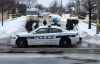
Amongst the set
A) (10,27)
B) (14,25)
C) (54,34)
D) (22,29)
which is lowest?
(54,34)

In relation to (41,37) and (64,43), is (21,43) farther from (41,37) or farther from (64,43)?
(64,43)

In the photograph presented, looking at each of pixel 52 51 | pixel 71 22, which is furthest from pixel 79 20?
pixel 52 51

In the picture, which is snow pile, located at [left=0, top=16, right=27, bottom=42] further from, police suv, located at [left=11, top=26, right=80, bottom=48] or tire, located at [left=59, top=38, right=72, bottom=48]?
tire, located at [left=59, top=38, right=72, bottom=48]

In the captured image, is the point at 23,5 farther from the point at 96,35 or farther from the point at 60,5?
the point at 96,35

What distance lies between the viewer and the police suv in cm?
1644

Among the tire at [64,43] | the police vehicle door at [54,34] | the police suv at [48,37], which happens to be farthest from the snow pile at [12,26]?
the tire at [64,43]

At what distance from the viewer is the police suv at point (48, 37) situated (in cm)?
1644

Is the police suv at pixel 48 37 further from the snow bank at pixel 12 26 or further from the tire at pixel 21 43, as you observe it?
the snow bank at pixel 12 26

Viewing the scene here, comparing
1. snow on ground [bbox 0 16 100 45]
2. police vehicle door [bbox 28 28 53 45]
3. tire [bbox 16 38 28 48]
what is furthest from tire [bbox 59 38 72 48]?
tire [bbox 16 38 28 48]

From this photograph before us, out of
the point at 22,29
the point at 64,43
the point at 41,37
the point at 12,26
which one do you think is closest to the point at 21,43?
the point at 22,29

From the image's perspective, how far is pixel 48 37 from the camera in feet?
54.1

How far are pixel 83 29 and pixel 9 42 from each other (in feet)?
14.4

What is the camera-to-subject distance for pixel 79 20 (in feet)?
56.9

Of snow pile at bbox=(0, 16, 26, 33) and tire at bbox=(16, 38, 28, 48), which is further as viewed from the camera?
snow pile at bbox=(0, 16, 26, 33)
